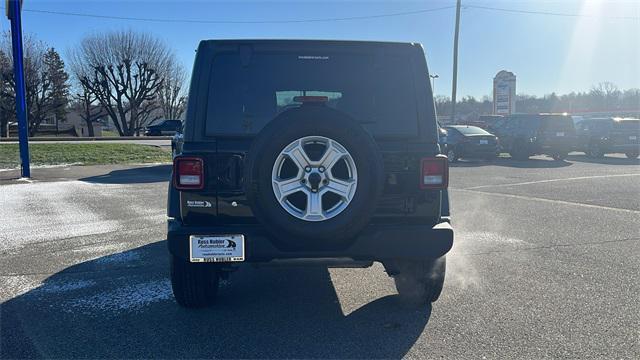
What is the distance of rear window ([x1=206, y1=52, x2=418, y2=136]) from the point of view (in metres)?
3.49

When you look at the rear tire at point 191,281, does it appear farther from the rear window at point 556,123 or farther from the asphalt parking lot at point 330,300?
the rear window at point 556,123

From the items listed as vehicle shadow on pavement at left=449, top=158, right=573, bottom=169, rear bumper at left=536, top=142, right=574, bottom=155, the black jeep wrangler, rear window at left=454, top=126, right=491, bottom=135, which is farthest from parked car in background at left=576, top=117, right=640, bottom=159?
the black jeep wrangler

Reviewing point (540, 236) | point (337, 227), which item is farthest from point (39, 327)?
point (540, 236)

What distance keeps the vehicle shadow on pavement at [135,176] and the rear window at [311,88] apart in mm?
9971

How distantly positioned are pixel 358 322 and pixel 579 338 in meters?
1.48

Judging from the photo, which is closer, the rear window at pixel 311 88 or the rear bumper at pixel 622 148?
the rear window at pixel 311 88

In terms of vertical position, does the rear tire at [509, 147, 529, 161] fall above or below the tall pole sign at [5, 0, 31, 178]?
below

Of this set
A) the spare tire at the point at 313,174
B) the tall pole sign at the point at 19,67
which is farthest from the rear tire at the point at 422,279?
the tall pole sign at the point at 19,67

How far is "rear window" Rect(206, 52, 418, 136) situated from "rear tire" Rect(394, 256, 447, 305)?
1038mm

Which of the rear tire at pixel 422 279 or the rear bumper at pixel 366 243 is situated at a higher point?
the rear bumper at pixel 366 243

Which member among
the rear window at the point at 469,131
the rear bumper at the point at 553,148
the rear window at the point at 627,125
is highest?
the rear window at the point at 627,125

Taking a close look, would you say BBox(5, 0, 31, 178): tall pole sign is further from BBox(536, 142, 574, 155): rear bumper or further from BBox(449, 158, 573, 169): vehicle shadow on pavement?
BBox(536, 142, 574, 155): rear bumper

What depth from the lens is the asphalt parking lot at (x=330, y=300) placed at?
3.35 m

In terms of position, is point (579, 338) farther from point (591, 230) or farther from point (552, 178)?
point (552, 178)
